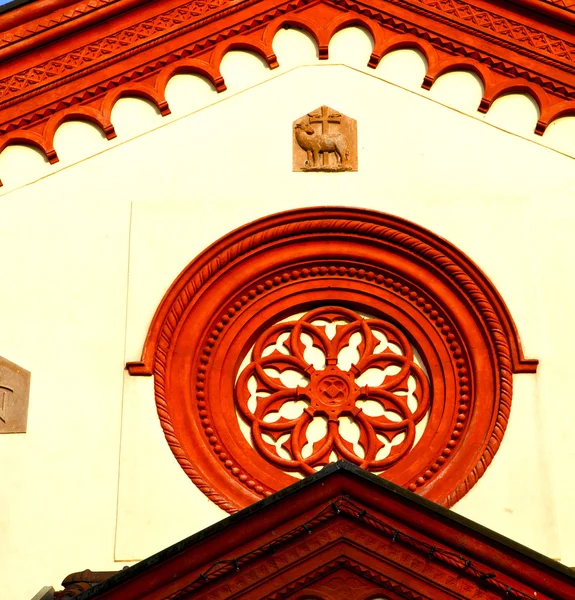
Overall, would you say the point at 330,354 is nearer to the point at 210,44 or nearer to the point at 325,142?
the point at 325,142

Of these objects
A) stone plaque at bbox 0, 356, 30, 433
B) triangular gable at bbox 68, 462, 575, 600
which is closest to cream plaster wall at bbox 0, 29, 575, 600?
stone plaque at bbox 0, 356, 30, 433

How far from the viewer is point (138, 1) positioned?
14328 mm

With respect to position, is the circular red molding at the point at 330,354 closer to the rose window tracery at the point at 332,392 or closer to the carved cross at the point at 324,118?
the rose window tracery at the point at 332,392

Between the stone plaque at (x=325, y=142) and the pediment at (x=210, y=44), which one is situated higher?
the pediment at (x=210, y=44)

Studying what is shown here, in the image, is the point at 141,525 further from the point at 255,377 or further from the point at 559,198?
the point at 559,198

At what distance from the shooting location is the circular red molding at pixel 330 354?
13125 mm

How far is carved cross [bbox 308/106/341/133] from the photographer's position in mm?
14133

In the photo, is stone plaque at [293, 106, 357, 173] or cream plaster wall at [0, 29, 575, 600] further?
stone plaque at [293, 106, 357, 173]

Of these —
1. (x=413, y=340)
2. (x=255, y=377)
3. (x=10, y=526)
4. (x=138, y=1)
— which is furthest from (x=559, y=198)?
(x=10, y=526)

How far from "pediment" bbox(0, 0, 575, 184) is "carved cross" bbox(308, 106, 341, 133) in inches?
24.4

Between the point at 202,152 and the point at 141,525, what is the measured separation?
340cm

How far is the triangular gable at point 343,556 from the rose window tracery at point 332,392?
2.25m

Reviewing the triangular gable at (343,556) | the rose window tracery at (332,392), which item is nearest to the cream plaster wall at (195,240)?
the rose window tracery at (332,392)

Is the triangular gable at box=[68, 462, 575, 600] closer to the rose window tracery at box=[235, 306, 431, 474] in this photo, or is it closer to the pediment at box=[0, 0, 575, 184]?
the rose window tracery at box=[235, 306, 431, 474]
